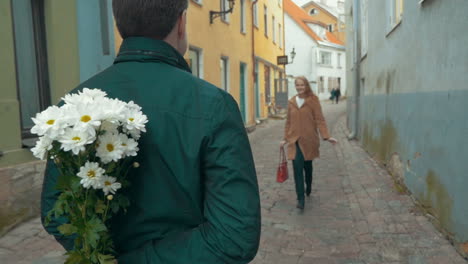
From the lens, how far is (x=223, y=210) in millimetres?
Result: 1223

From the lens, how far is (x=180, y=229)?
4.25 ft

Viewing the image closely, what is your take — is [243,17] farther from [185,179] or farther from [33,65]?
[185,179]

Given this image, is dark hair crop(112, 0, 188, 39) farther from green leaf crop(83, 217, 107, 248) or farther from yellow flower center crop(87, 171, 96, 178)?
green leaf crop(83, 217, 107, 248)

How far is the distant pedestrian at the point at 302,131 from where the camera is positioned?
5730 millimetres

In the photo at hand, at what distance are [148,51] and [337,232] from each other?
3945 millimetres

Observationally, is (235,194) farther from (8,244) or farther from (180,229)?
(8,244)

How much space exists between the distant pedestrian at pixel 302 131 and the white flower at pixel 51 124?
474 centimetres

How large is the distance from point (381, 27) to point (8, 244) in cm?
739

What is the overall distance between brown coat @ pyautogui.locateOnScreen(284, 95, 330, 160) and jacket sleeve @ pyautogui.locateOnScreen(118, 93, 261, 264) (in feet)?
14.9

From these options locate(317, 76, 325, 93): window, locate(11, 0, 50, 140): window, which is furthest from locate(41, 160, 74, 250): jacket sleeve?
locate(317, 76, 325, 93): window

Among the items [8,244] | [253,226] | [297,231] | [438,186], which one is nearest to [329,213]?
[297,231]

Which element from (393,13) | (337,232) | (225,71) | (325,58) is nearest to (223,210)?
(337,232)

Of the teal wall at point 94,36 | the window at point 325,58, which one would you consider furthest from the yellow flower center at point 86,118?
the window at point 325,58

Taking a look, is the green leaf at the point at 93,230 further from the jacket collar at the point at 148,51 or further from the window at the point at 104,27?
the window at the point at 104,27
